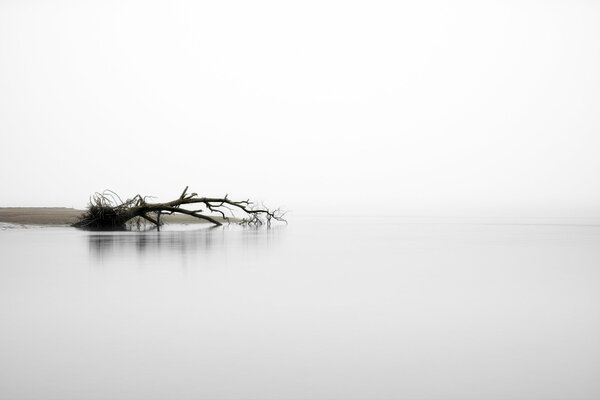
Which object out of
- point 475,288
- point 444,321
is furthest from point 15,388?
point 475,288

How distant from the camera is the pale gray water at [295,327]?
5.95 m

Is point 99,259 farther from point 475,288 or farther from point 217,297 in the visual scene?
point 475,288

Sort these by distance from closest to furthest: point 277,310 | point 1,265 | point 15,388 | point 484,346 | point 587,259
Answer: point 15,388, point 484,346, point 277,310, point 1,265, point 587,259

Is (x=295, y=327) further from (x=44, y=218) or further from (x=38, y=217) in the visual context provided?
(x=38, y=217)

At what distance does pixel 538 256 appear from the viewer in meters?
18.8

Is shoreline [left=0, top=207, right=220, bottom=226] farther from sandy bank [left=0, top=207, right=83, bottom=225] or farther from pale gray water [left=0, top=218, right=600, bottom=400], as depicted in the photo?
pale gray water [left=0, top=218, right=600, bottom=400]

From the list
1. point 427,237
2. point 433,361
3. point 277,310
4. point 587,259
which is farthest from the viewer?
point 427,237

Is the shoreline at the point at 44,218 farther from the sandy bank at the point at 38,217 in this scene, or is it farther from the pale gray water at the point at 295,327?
the pale gray water at the point at 295,327

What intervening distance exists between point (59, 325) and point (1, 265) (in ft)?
28.0

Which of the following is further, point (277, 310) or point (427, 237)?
point (427, 237)

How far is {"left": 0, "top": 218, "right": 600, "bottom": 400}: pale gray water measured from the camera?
5945 mm

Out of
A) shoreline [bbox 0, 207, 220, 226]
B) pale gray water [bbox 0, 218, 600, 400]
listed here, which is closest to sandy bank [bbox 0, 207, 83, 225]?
shoreline [bbox 0, 207, 220, 226]

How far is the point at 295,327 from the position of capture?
8.60 meters

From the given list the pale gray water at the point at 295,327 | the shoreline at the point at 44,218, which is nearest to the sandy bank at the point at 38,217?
the shoreline at the point at 44,218
